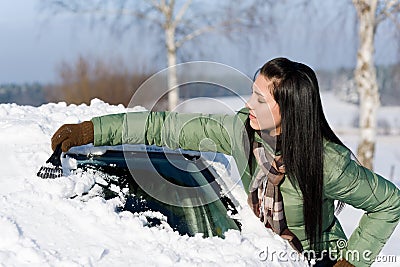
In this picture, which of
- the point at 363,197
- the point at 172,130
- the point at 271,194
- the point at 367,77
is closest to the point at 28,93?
the point at 367,77

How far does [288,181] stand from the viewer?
2307 millimetres

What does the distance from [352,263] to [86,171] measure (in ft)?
3.97

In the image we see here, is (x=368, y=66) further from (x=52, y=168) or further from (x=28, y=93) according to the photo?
(x=28, y=93)

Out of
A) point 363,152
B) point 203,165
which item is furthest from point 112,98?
point 203,165

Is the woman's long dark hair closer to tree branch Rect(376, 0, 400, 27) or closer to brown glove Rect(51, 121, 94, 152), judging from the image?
brown glove Rect(51, 121, 94, 152)

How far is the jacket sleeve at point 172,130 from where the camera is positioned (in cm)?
241

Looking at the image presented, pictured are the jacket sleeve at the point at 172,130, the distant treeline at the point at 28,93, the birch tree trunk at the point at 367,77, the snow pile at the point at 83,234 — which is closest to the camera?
the snow pile at the point at 83,234

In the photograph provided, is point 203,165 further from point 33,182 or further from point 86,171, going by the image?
point 33,182

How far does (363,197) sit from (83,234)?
114cm

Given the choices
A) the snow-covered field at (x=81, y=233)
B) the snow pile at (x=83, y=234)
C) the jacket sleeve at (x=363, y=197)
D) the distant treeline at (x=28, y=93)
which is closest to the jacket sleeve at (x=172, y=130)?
the snow-covered field at (x=81, y=233)

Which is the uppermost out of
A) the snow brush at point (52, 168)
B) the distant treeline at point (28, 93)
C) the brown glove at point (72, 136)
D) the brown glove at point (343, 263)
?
the distant treeline at point (28, 93)

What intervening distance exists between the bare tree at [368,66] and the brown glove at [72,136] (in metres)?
6.92

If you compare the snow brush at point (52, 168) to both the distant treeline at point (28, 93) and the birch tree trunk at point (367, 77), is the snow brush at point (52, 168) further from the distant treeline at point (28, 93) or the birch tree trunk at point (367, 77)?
the distant treeline at point (28, 93)

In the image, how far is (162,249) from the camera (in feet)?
6.50
